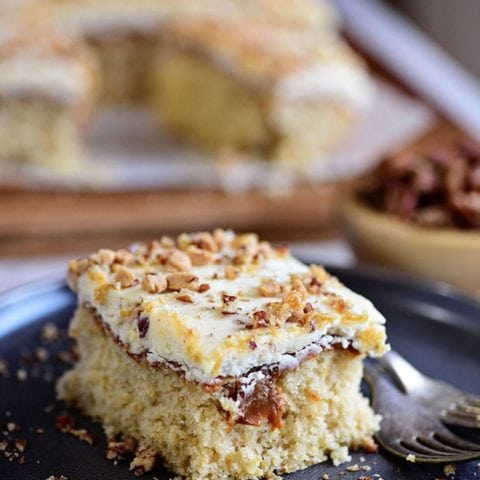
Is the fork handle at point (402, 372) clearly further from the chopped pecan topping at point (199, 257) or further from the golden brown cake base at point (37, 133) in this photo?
the golden brown cake base at point (37, 133)

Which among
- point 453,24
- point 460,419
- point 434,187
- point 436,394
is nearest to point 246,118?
point 434,187

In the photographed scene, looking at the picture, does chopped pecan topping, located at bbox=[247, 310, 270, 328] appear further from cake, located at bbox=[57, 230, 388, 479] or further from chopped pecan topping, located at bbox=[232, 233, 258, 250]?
chopped pecan topping, located at bbox=[232, 233, 258, 250]

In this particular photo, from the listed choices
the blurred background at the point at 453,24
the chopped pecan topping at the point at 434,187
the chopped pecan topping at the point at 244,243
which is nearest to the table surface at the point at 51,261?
the chopped pecan topping at the point at 434,187

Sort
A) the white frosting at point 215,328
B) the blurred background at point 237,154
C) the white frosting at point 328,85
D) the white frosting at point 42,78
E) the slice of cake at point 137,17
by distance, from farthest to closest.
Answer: the slice of cake at point 137,17
the white frosting at point 328,85
the white frosting at point 42,78
the blurred background at point 237,154
the white frosting at point 215,328

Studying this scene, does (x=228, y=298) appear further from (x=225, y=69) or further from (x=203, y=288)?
(x=225, y=69)

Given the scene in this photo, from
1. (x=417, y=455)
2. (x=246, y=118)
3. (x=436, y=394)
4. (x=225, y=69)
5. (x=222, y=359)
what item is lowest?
(x=417, y=455)
